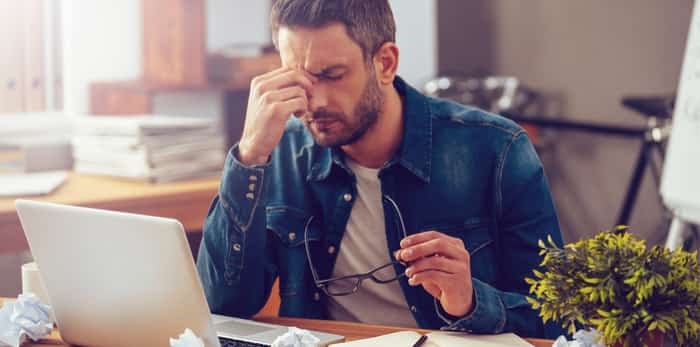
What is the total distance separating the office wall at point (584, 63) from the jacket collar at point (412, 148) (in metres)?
2.62

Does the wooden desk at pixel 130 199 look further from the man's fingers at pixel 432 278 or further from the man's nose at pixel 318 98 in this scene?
the man's fingers at pixel 432 278

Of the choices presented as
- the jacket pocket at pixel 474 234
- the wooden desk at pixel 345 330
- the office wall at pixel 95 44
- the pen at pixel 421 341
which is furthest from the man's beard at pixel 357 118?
the office wall at pixel 95 44

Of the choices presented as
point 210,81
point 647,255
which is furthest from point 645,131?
point 647,255

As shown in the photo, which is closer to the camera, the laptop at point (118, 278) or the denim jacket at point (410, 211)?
the laptop at point (118, 278)

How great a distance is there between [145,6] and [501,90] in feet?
5.89

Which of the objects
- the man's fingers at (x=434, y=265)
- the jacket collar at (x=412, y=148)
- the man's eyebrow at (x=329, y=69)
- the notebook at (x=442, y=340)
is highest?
the man's eyebrow at (x=329, y=69)

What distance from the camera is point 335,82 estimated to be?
1.74 meters

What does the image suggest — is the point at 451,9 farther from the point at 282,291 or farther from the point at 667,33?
the point at 282,291

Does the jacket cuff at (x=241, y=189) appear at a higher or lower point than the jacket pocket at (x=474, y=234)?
higher

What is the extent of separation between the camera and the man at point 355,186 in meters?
1.70

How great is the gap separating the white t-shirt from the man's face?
0.10 metres

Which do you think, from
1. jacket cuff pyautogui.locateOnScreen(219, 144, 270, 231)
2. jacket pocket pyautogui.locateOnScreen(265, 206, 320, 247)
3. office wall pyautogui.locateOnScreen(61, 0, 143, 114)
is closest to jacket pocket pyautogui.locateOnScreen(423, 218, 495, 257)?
jacket pocket pyautogui.locateOnScreen(265, 206, 320, 247)

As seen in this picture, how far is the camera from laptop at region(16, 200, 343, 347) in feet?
4.15

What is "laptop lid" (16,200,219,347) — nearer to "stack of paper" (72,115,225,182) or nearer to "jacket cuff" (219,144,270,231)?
"jacket cuff" (219,144,270,231)
